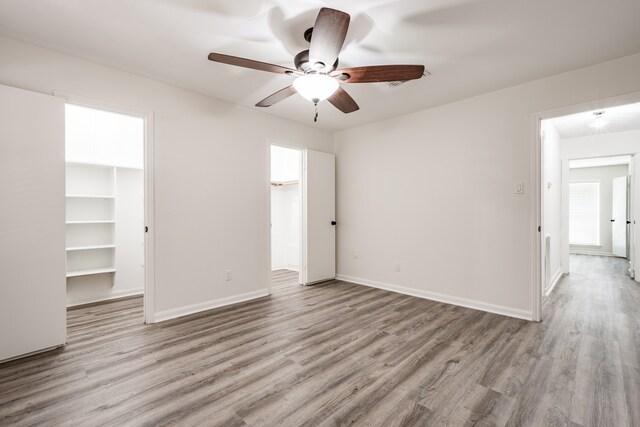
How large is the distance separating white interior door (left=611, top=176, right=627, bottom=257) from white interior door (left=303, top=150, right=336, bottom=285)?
6.72 meters

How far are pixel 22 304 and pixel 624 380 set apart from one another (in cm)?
452

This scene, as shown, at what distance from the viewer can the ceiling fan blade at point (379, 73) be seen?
2.06 m

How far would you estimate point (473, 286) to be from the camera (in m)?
3.62

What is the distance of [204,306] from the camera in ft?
11.6

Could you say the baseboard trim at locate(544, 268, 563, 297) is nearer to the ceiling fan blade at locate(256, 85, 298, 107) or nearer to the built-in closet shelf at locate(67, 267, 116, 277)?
the ceiling fan blade at locate(256, 85, 298, 107)

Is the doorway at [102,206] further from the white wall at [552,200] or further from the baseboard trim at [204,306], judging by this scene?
the white wall at [552,200]

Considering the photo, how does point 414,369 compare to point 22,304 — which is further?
point 22,304

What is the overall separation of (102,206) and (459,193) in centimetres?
474

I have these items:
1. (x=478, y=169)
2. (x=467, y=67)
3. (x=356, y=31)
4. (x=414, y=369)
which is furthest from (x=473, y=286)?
(x=356, y=31)

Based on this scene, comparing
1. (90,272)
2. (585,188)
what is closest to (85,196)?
(90,272)

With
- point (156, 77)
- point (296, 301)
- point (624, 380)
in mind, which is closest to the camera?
point (624, 380)

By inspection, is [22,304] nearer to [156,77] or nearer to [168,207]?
[168,207]

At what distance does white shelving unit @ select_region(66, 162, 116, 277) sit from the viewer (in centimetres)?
382

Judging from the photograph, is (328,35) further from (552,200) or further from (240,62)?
(552,200)
